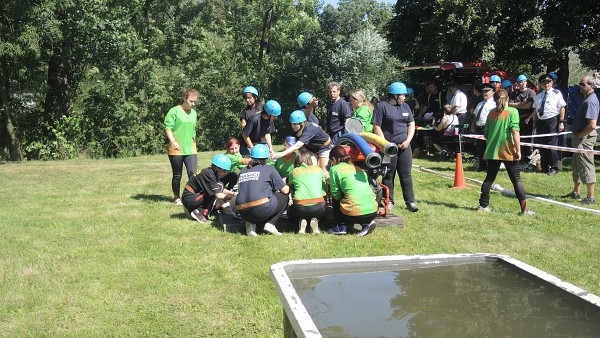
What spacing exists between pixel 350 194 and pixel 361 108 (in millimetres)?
2710

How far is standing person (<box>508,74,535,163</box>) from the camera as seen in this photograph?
13.1m

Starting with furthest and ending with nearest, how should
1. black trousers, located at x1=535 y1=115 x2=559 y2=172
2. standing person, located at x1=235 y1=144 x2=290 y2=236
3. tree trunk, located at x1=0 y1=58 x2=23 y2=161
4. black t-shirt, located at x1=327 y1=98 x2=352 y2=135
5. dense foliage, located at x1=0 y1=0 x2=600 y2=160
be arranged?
1. tree trunk, located at x1=0 y1=58 x2=23 y2=161
2. dense foliage, located at x1=0 y1=0 x2=600 y2=160
3. black trousers, located at x1=535 y1=115 x2=559 y2=172
4. black t-shirt, located at x1=327 y1=98 x2=352 y2=135
5. standing person, located at x1=235 y1=144 x2=290 y2=236

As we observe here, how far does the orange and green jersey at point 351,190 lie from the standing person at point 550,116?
268 inches

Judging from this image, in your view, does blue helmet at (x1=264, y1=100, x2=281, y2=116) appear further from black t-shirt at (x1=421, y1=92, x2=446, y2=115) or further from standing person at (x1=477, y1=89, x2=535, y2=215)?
black t-shirt at (x1=421, y1=92, x2=446, y2=115)

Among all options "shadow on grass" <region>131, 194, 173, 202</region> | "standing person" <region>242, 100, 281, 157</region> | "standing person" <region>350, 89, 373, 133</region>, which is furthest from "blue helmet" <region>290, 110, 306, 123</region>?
"shadow on grass" <region>131, 194, 173, 202</region>

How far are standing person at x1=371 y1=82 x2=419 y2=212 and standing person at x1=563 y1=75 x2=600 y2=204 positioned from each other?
307cm

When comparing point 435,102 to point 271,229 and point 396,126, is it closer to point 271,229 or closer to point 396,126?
point 396,126

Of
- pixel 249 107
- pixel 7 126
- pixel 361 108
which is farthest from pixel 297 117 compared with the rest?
pixel 7 126

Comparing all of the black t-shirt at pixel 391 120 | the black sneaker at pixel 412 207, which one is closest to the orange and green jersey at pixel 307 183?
the black t-shirt at pixel 391 120

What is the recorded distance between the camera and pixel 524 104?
13.1 m

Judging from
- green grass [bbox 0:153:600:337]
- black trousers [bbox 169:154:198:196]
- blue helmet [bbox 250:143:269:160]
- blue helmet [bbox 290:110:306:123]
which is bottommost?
green grass [bbox 0:153:600:337]

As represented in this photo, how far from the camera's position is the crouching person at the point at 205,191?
27.3ft

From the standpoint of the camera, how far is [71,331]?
462 cm

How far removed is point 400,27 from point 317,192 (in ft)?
60.3
